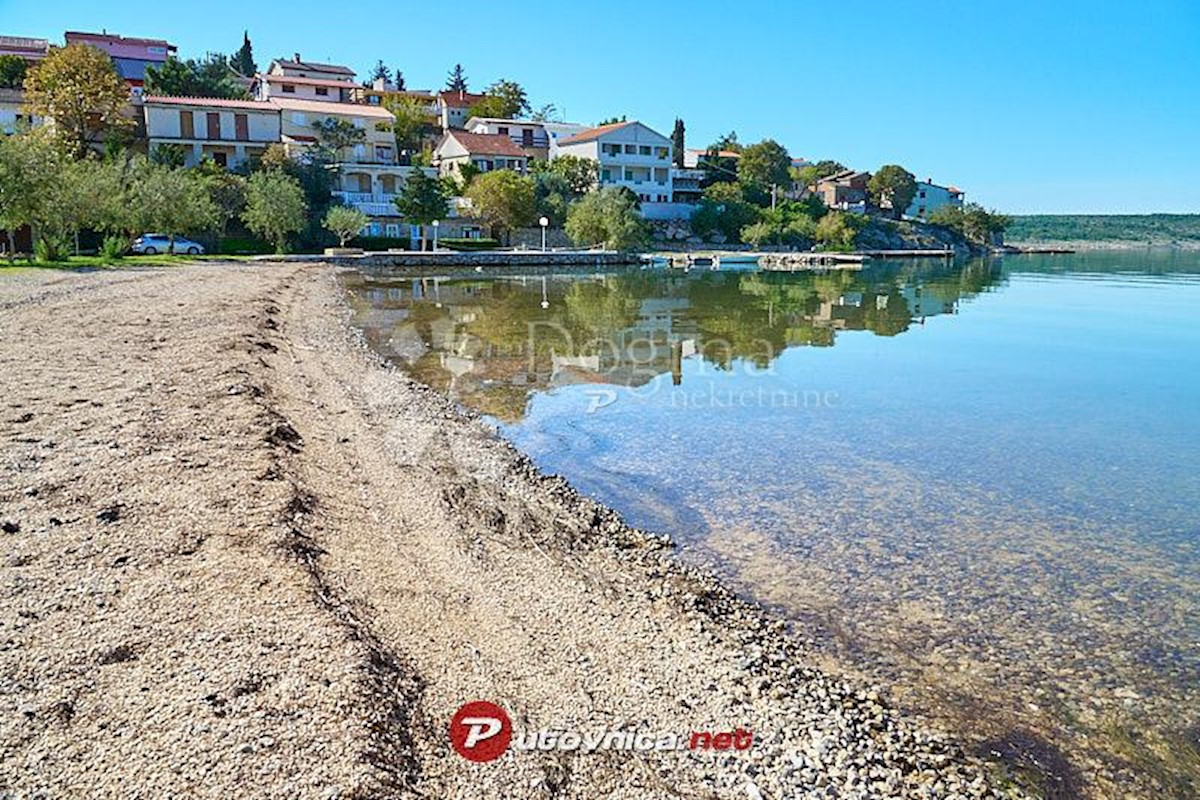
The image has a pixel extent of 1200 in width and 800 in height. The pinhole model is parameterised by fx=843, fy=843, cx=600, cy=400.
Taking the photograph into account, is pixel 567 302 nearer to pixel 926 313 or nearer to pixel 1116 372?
pixel 926 313

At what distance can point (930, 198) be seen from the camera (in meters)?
160

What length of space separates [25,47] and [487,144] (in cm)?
5271

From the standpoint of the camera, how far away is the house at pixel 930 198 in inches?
5974

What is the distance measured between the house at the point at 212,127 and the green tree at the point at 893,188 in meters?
90.8

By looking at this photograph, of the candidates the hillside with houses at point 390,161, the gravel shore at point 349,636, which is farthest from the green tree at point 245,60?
the gravel shore at point 349,636

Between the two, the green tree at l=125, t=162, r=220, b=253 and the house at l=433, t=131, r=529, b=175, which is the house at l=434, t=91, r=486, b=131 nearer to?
the house at l=433, t=131, r=529, b=175

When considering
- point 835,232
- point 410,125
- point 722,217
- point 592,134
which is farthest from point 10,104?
point 835,232

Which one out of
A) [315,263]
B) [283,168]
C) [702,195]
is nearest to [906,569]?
[315,263]

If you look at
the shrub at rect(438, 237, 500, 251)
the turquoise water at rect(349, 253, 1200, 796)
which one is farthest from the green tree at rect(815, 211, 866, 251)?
the turquoise water at rect(349, 253, 1200, 796)

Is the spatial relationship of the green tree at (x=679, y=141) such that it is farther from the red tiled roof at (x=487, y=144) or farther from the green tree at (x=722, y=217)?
the red tiled roof at (x=487, y=144)

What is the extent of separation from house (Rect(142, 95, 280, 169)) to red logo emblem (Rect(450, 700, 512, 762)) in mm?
74894

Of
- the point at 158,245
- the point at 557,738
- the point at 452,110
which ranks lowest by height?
the point at 557,738

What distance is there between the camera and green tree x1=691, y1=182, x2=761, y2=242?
319ft

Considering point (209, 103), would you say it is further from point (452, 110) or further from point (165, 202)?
point (452, 110)
